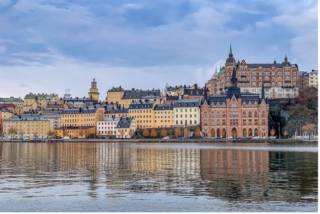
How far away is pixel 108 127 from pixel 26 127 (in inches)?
579

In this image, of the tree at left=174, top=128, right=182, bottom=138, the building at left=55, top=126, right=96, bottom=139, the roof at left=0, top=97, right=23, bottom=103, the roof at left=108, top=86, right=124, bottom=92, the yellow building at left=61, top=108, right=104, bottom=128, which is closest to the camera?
the tree at left=174, top=128, right=182, bottom=138

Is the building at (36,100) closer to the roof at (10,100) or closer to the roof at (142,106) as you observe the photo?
the roof at (10,100)

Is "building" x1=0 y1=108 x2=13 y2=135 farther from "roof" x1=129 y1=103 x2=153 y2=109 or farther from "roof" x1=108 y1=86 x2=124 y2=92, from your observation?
"roof" x1=129 y1=103 x2=153 y2=109

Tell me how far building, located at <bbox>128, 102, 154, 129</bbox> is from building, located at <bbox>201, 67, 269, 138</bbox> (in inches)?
341

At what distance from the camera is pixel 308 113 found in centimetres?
6869

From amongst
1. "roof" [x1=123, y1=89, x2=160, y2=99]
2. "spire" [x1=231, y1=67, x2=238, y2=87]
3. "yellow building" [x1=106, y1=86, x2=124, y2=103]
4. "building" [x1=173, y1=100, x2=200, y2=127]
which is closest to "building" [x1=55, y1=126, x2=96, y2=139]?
"roof" [x1=123, y1=89, x2=160, y2=99]

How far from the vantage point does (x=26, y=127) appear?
306 feet

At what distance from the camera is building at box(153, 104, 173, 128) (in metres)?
80.4

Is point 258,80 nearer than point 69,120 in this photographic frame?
Yes

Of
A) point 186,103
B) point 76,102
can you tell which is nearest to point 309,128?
point 186,103

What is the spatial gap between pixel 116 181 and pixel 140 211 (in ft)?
15.9

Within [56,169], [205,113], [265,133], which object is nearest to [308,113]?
[265,133]

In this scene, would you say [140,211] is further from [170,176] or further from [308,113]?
[308,113]

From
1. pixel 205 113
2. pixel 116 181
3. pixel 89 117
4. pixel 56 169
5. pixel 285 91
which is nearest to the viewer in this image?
pixel 116 181
